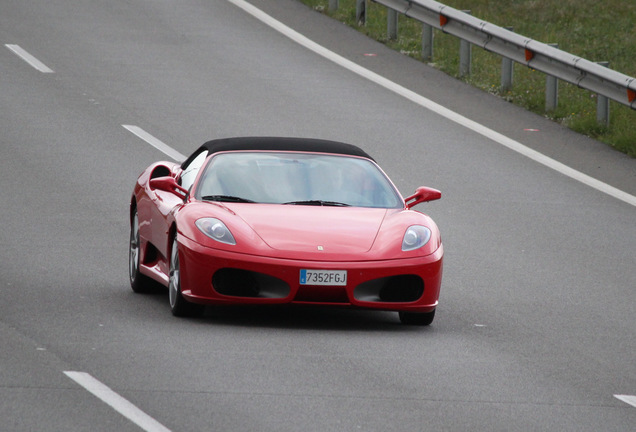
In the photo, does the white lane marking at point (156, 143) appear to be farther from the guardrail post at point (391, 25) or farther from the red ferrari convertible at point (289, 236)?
the guardrail post at point (391, 25)

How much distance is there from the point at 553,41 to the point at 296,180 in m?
12.6

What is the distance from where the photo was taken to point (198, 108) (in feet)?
61.2

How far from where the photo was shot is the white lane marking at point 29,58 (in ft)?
67.8

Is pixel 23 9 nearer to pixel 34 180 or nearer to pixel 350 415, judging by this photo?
pixel 34 180

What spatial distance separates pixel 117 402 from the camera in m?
7.06

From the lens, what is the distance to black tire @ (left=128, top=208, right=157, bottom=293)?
10.7m

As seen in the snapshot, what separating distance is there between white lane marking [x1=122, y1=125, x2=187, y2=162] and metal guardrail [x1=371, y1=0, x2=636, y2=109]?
199 inches

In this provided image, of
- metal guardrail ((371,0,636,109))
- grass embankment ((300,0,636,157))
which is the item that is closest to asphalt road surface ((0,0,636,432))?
grass embankment ((300,0,636,157))

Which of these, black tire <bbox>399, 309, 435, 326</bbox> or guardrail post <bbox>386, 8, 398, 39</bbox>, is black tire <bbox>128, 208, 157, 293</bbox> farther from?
guardrail post <bbox>386, 8, 398, 39</bbox>

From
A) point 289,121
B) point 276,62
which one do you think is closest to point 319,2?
point 276,62

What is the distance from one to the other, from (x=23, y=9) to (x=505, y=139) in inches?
429

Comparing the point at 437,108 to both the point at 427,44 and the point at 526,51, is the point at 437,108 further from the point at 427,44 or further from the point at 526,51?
the point at 427,44

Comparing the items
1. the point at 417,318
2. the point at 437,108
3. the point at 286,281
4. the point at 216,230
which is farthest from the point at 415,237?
the point at 437,108

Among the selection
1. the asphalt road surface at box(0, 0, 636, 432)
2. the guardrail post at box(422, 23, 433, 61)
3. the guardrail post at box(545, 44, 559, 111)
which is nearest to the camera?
the asphalt road surface at box(0, 0, 636, 432)
